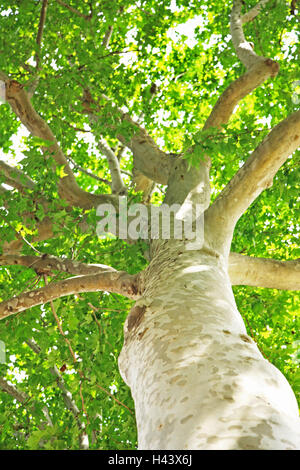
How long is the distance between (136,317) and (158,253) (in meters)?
0.97

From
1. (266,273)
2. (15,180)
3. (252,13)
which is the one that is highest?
(252,13)

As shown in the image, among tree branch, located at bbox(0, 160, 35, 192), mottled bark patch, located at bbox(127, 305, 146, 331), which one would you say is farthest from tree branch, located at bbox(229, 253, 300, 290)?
tree branch, located at bbox(0, 160, 35, 192)

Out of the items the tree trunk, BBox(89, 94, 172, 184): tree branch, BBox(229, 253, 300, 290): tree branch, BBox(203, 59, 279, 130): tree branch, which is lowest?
the tree trunk

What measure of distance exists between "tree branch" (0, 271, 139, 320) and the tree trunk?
0.70 m

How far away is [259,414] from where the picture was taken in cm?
113

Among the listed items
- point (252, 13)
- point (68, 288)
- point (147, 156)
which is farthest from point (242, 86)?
point (68, 288)

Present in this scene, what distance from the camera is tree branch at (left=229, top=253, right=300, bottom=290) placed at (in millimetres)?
3568

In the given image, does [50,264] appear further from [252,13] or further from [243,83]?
[252,13]

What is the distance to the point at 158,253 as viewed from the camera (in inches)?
118

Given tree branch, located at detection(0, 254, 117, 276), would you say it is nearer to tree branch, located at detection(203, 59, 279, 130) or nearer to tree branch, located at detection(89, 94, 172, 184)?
tree branch, located at detection(89, 94, 172, 184)

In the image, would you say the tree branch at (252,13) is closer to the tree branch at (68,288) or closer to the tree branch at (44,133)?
the tree branch at (44,133)

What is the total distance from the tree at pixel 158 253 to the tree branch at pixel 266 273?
0.6 inches

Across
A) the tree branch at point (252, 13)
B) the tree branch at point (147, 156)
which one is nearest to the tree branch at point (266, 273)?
the tree branch at point (147, 156)

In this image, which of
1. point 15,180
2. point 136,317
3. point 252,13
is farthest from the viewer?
point 252,13
